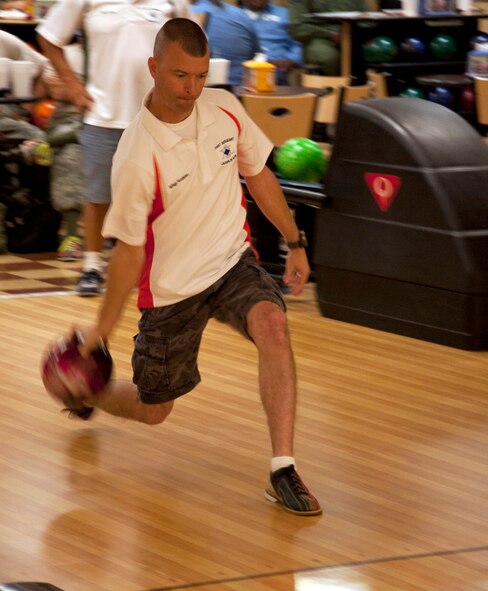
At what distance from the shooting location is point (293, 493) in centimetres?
359

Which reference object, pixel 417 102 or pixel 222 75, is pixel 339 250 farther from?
pixel 222 75

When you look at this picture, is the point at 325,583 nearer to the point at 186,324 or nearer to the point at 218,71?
the point at 186,324

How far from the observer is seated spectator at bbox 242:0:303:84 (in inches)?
423

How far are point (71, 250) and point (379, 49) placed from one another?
505 cm

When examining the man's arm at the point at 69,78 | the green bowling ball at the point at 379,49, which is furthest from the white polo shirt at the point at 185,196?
the green bowling ball at the point at 379,49

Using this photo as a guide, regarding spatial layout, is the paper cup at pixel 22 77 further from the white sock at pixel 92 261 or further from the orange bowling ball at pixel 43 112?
the white sock at pixel 92 261

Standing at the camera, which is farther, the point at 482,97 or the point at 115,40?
the point at 482,97

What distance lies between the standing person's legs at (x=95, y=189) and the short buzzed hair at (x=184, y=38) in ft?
8.88

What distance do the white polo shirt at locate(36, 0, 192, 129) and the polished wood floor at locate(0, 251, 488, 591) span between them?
125 cm

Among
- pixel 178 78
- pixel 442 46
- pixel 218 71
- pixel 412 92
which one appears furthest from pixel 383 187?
pixel 442 46

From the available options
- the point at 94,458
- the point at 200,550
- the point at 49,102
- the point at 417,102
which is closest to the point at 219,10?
the point at 49,102

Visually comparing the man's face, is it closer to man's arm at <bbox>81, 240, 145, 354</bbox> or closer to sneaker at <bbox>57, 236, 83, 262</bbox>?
man's arm at <bbox>81, 240, 145, 354</bbox>

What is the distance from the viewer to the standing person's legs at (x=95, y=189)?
6.25 metres

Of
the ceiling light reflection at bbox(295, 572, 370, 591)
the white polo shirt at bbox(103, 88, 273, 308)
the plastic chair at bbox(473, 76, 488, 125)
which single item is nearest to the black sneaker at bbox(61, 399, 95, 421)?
the white polo shirt at bbox(103, 88, 273, 308)
